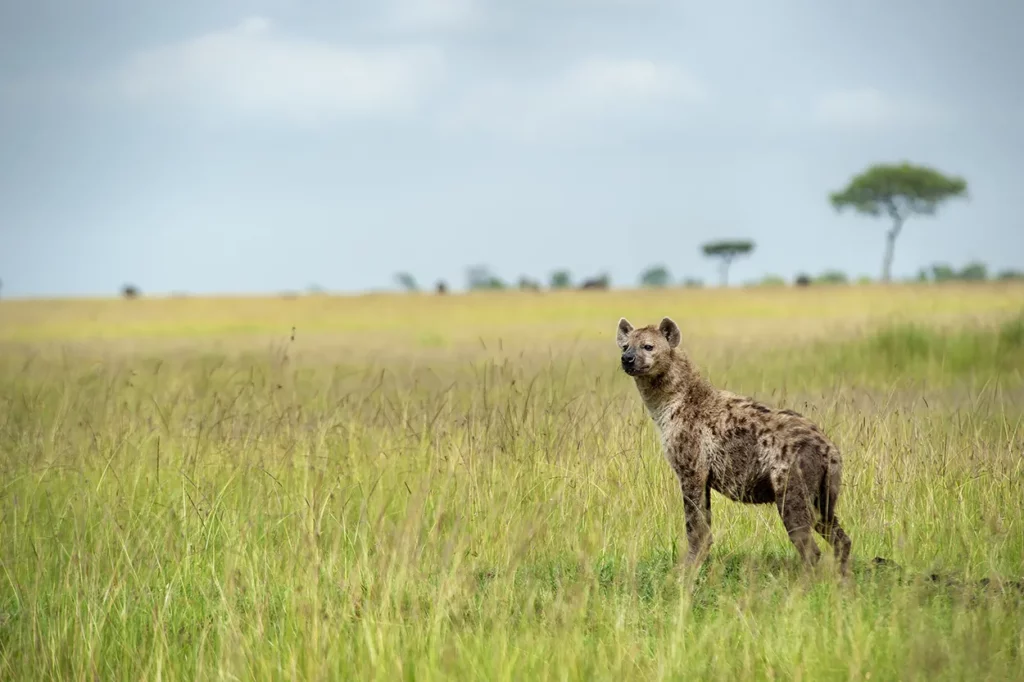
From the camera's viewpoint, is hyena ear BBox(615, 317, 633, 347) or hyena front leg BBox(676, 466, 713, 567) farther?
hyena ear BBox(615, 317, 633, 347)

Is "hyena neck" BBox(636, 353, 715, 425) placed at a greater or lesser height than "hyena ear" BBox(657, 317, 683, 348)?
lesser

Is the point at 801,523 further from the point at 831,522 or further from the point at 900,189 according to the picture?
the point at 900,189

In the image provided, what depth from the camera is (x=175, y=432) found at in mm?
10203

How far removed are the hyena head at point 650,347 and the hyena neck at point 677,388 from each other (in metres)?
0.05

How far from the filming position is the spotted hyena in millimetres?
5355

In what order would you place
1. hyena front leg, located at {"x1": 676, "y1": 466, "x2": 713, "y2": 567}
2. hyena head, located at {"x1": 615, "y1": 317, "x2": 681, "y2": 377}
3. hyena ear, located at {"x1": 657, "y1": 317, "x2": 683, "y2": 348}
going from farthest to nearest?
hyena ear, located at {"x1": 657, "y1": 317, "x2": 683, "y2": 348} < hyena head, located at {"x1": 615, "y1": 317, "x2": 681, "y2": 377} < hyena front leg, located at {"x1": 676, "y1": 466, "x2": 713, "y2": 567}

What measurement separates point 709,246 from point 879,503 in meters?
75.6

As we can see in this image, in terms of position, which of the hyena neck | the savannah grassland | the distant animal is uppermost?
the distant animal

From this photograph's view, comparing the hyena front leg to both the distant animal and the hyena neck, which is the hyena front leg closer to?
the hyena neck

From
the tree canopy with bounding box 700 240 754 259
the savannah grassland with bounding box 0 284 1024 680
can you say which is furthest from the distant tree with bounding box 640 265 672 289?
A: the savannah grassland with bounding box 0 284 1024 680

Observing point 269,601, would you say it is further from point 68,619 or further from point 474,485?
point 474,485

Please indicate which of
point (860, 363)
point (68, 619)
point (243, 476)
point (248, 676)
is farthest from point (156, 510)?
point (860, 363)

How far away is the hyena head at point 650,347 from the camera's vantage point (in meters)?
6.13

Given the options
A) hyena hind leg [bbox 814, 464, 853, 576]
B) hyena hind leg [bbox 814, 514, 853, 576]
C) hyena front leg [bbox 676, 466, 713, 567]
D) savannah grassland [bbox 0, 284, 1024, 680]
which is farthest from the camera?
hyena front leg [bbox 676, 466, 713, 567]
